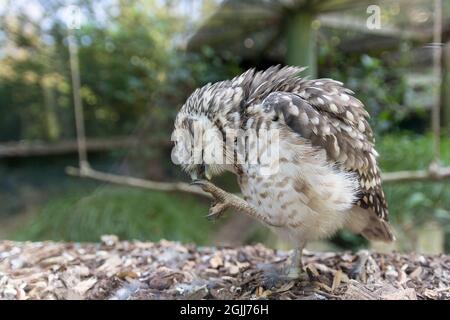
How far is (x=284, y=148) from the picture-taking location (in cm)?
121

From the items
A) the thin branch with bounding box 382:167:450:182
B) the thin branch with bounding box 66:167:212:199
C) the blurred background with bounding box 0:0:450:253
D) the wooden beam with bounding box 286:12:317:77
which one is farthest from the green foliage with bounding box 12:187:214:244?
the wooden beam with bounding box 286:12:317:77

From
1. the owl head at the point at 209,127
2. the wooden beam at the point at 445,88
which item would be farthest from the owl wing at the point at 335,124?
the wooden beam at the point at 445,88

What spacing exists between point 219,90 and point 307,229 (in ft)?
1.57

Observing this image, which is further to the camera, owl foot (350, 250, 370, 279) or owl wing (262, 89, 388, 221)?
owl foot (350, 250, 370, 279)

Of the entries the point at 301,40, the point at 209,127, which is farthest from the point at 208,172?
the point at 301,40

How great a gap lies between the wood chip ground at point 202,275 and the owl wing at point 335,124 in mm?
222

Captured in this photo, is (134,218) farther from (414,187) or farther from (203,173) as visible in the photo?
(414,187)

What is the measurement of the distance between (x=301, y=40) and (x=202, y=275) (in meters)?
0.95

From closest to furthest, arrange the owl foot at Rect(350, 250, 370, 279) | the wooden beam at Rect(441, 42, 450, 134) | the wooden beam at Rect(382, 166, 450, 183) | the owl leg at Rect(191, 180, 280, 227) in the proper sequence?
the owl leg at Rect(191, 180, 280, 227)
the owl foot at Rect(350, 250, 370, 279)
the wooden beam at Rect(441, 42, 450, 134)
the wooden beam at Rect(382, 166, 450, 183)

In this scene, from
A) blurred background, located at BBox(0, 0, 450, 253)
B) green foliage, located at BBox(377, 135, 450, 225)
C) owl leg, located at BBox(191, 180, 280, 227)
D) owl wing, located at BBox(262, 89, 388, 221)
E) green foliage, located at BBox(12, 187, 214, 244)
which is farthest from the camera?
green foliage, located at BBox(12, 187, 214, 244)

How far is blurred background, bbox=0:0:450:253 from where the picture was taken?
180cm

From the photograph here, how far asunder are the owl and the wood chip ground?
18 centimetres

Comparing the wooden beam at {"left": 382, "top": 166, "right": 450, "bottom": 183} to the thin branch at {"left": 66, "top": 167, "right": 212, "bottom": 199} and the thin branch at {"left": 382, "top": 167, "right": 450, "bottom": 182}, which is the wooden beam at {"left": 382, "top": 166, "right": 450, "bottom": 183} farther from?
the thin branch at {"left": 66, "top": 167, "right": 212, "bottom": 199}

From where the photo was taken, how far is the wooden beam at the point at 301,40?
5.57ft
